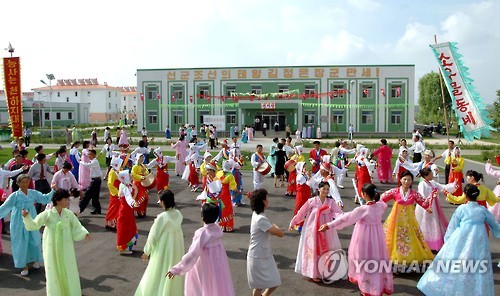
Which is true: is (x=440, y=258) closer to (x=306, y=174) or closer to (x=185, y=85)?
(x=306, y=174)

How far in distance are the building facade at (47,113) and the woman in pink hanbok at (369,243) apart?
209ft

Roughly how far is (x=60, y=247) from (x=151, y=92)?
149ft

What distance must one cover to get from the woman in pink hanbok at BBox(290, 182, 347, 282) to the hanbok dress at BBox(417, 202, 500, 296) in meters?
1.48

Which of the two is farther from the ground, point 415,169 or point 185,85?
point 185,85

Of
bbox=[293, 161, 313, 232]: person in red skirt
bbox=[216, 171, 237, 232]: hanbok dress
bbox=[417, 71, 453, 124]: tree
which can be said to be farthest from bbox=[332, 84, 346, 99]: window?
bbox=[216, 171, 237, 232]: hanbok dress

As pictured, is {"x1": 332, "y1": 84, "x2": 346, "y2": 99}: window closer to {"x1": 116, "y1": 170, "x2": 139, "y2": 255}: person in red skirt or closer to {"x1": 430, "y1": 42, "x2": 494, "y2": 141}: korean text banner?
{"x1": 430, "y1": 42, "x2": 494, "y2": 141}: korean text banner

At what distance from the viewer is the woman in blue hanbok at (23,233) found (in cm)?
735

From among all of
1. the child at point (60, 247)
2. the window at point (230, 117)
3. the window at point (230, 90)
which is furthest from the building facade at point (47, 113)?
the child at point (60, 247)

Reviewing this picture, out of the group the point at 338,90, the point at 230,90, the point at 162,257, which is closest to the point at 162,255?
the point at 162,257

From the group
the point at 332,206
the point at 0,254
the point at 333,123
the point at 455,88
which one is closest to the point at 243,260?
the point at 332,206

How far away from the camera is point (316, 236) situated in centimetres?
682

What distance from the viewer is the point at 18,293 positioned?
6.55 m

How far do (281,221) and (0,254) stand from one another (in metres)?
6.04

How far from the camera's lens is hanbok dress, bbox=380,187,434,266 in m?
6.93
